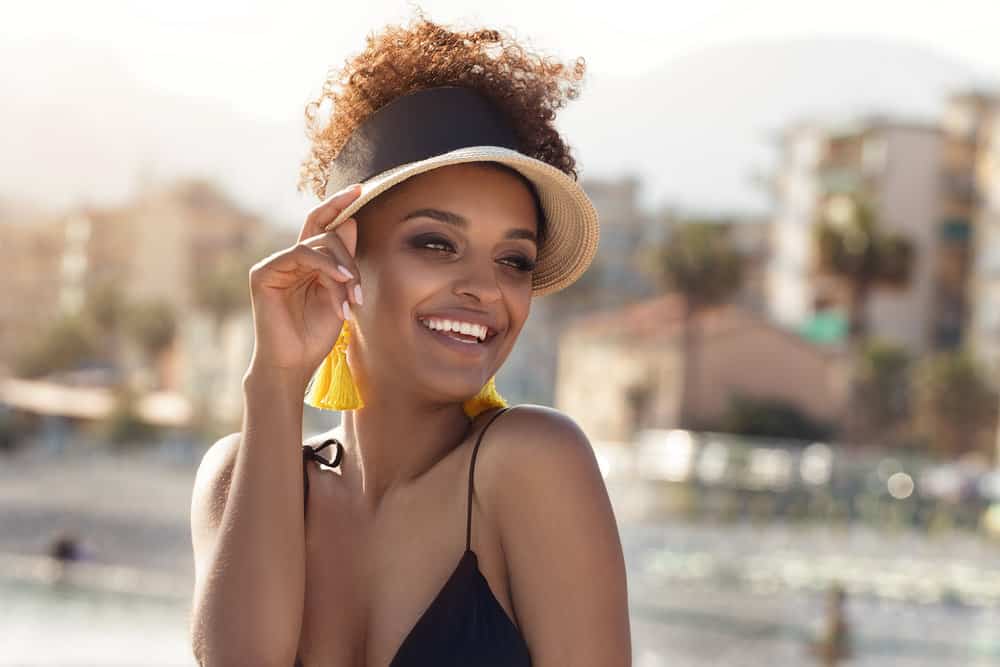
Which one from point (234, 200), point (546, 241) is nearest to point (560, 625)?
point (546, 241)

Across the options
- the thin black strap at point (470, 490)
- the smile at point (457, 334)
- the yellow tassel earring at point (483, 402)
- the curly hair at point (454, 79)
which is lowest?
the thin black strap at point (470, 490)

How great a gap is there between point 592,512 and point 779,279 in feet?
206

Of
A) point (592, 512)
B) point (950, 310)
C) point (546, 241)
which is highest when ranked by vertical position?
point (950, 310)

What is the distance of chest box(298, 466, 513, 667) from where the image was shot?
171 centimetres

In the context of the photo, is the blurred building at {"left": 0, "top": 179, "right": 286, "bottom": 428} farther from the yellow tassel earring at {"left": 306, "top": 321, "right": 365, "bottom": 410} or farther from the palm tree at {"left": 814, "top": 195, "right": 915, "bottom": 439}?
the yellow tassel earring at {"left": 306, "top": 321, "right": 365, "bottom": 410}

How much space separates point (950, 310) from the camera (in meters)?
Answer: 56.4

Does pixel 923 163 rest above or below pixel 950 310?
above

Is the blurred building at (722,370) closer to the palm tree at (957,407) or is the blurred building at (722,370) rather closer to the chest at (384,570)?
the palm tree at (957,407)

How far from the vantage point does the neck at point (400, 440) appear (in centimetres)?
186

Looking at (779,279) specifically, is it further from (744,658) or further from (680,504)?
(744,658)

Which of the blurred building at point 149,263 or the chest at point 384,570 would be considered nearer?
the chest at point 384,570

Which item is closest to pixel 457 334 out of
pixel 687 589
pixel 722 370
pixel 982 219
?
pixel 687 589

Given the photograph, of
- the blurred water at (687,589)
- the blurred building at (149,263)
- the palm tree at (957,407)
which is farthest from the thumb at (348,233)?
the blurred building at (149,263)

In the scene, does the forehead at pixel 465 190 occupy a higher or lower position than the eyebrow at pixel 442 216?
higher
